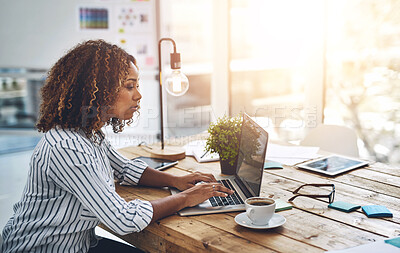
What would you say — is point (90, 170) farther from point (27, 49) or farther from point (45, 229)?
point (27, 49)

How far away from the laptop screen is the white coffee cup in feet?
0.42

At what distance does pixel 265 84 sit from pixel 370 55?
3.34ft

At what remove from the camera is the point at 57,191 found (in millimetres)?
1278

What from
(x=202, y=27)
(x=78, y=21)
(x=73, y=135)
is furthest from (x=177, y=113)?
(x=73, y=135)

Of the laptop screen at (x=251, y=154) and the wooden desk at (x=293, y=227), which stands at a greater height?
→ the laptop screen at (x=251, y=154)

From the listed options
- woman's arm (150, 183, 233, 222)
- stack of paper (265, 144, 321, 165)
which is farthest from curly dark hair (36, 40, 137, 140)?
stack of paper (265, 144, 321, 165)

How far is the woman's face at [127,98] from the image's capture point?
146 cm

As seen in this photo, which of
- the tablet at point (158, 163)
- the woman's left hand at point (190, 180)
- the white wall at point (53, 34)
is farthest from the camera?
the white wall at point (53, 34)

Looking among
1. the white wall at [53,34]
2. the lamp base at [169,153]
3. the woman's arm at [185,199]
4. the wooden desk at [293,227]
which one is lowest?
the wooden desk at [293,227]

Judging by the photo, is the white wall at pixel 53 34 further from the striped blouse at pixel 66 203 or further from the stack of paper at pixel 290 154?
the striped blouse at pixel 66 203

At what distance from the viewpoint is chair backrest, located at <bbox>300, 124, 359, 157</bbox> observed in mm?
2314

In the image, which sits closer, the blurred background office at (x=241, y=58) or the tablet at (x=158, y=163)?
the tablet at (x=158, y=163)

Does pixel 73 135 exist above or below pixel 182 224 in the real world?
above

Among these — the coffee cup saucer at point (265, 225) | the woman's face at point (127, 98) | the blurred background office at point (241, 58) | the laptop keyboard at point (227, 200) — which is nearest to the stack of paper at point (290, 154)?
the laptop keyboard at point (227, 200)
